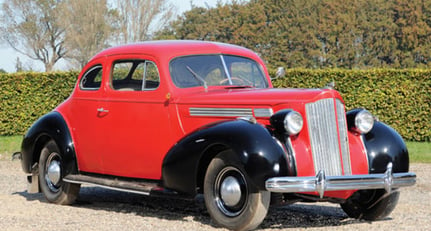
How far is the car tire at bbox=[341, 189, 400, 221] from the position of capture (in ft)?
22.8

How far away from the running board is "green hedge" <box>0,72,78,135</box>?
12582 mm

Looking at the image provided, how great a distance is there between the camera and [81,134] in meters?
8.17

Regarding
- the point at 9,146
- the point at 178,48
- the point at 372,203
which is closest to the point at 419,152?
the point at 372,203

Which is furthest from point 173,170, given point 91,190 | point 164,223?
point 91,190

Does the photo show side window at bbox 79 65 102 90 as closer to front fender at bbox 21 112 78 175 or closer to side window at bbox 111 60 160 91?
side window at bbox 111 60 160 91

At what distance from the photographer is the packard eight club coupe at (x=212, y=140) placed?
611 cm

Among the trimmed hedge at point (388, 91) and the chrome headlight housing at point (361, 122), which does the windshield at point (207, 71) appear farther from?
the trimmed hedge at point (388, 91)

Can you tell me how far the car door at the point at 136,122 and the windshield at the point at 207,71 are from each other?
0.24 meters

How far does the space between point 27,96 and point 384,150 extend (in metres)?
15.8

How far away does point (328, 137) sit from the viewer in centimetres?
638

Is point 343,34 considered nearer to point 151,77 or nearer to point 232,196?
point 151,77

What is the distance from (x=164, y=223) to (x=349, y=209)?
6.89ft

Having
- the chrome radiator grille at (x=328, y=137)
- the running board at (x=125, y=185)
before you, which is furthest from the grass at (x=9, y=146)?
the chrome radiator grille at (x=328, y=137)

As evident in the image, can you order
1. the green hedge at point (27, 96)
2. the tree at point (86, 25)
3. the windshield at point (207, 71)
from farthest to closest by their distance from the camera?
the tree at point (86, 25) < the green hedge at point (27, 96) < the windshield at point (207, 71)
